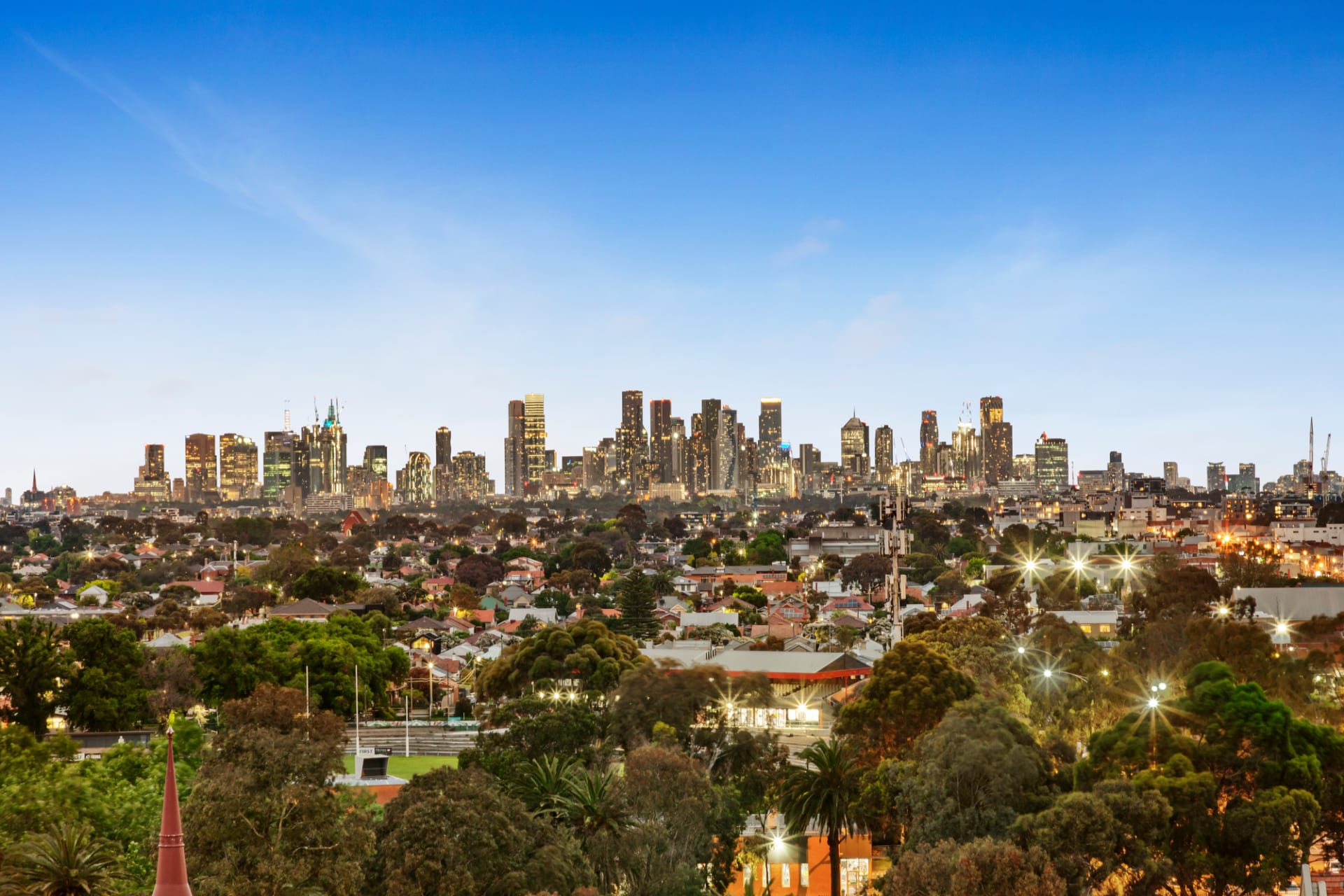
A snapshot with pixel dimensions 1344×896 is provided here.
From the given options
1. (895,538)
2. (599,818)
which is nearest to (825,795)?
(599,818)

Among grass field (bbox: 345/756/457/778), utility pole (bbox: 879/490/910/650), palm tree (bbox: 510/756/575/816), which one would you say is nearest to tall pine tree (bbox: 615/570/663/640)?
utility pole (bbox: 879/490/910/650)

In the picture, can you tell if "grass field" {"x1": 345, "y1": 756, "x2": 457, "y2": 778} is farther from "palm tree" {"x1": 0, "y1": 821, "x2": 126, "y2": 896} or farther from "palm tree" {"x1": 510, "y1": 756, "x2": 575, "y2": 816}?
"palm tree" {"x1": 0, "y1": 821, "x2": 126, "y2": 896}

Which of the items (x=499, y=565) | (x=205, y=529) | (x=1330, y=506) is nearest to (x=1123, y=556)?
(x=499, y=565)

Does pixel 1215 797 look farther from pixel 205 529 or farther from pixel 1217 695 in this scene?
pixel 205 529

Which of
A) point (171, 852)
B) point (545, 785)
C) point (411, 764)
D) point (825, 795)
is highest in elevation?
point (171, 852)

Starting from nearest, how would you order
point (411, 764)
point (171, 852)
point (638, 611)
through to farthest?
point (171, 852), point (411, 764), point (638, 611)

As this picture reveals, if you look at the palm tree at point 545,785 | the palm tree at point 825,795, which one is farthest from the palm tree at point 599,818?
the palm tree at point 825,795

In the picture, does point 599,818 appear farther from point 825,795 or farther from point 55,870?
point 55,870

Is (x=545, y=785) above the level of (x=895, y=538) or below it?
below

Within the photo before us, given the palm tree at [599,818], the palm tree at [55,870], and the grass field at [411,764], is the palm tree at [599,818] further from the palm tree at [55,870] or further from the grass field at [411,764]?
the grass field at [411,764]
